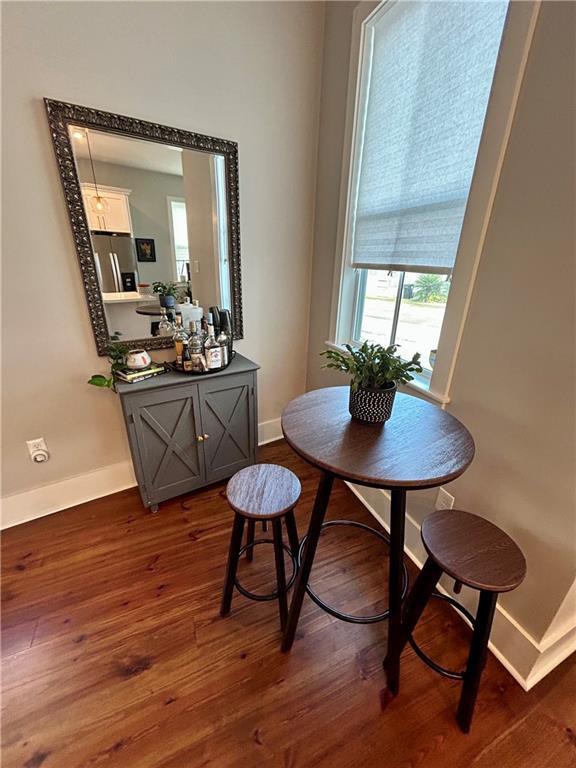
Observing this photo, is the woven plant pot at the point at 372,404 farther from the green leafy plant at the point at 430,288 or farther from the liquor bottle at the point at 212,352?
the liquor bottle at the point at 212,352

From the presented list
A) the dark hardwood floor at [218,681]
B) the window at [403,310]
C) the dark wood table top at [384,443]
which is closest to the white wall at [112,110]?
the window at [403,310]

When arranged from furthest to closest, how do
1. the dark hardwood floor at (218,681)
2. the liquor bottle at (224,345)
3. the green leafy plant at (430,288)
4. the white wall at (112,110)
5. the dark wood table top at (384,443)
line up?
the liquor bottle at (224,345) → the green leafy plant at (430,288) → the white wall at (112,110) → the dark hardwood floor at (218,681) → the dark wood table top at (384,443)

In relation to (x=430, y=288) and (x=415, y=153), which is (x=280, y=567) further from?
(x=415, y=153)

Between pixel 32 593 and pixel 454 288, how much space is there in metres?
2.24

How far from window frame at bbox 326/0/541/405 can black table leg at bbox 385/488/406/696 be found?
59 centimetres

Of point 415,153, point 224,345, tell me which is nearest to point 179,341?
point 224,345

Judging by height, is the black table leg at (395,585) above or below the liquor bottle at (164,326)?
below

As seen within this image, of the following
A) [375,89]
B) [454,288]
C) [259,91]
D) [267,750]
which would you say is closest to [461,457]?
[454,288]

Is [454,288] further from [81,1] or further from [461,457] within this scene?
[81,1]

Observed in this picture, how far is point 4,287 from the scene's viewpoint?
55.6 inches

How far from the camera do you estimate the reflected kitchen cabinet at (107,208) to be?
1.47m

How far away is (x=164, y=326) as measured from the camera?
5.99ft

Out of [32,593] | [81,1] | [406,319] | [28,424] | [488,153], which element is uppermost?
[81,1]

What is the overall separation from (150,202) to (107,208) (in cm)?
21
